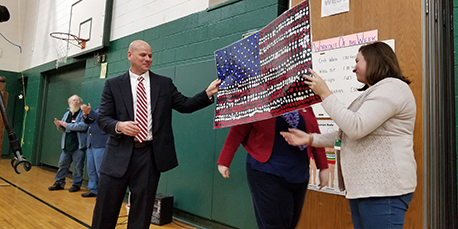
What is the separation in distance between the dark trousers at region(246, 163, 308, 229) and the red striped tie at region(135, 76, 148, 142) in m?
0.77

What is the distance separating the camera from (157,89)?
199 cm

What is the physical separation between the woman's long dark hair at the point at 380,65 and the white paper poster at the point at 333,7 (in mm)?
1156

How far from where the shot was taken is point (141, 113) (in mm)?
1881

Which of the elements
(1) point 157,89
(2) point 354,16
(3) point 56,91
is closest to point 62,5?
(3) point 56,91

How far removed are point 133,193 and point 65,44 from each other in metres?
5.78

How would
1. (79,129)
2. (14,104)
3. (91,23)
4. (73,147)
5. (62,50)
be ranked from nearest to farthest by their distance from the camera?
(79,129)
(73,147)
(91,23)
(62,50)
(14,104)

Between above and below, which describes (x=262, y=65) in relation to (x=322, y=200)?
above

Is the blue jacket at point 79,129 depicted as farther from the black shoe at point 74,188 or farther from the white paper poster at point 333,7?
the white paper poster at point 333,7

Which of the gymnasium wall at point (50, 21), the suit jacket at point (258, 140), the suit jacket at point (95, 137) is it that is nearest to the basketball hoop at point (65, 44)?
the gymnasium wall at point (50, 21)

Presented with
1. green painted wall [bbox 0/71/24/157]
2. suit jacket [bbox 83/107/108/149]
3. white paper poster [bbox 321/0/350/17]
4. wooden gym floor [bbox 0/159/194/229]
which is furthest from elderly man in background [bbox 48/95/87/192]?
green painted wall [bbox 0/71/24/157]

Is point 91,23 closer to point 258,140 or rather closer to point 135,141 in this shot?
point 135,141

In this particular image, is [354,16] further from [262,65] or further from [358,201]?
[358,201]

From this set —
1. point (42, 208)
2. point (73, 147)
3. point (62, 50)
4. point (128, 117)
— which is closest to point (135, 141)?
point (128, 117)

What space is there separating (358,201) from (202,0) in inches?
120
